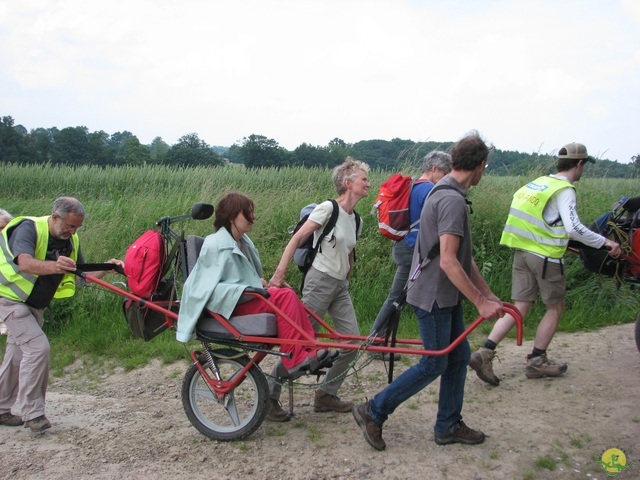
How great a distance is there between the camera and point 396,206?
19.5 feet

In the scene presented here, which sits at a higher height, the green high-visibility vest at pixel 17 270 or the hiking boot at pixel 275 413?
the green high-visibility vest at pixel 17 270

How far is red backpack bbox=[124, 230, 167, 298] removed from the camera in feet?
15.6

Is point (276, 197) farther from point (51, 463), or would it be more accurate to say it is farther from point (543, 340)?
point (51, 463)

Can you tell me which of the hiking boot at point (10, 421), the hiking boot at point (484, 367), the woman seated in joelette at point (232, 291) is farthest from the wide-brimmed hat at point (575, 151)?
the hiking boot at point (10, 421)

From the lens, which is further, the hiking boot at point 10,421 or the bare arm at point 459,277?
the hiking boot at point 10,421

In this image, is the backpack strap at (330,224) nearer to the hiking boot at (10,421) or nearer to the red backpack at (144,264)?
the red backpack at (144,264)

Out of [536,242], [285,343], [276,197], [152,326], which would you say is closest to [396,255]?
[536,242]

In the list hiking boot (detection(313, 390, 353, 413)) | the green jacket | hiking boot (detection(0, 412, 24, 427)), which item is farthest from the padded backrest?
hiking boot (detection(0, 412, 24, 427))

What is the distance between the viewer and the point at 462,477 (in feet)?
13.4

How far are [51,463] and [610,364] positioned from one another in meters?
5.11

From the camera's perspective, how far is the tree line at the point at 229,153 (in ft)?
39.2

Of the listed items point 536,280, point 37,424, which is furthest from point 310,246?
point 37,424

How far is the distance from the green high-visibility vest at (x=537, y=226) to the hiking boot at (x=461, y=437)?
6.11ft

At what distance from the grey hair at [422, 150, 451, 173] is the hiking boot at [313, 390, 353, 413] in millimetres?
2291
